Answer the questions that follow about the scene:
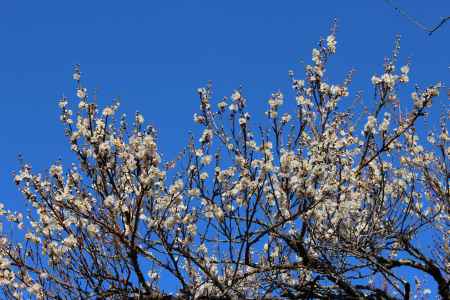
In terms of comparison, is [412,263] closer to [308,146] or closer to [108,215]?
[308,146]

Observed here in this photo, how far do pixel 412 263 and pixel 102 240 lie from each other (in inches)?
152

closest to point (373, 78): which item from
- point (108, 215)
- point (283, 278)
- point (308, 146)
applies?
point (308, 146)

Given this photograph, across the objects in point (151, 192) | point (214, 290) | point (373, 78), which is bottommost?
point (214, 290)

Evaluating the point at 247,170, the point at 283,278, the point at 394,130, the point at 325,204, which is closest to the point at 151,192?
the point at 247,170

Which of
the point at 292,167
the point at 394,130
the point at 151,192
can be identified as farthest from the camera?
the point at 394,130

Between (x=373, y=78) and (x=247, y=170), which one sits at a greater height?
(x=373, y=78)

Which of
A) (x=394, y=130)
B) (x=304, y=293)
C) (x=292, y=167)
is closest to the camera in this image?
(x=292, y=167)

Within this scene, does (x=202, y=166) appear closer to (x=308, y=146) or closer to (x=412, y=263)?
(x=308, y=146)

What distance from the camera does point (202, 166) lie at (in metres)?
6.19

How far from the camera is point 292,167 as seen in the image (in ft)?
21.5

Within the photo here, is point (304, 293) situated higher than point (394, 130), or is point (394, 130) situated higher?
point (394, 130)

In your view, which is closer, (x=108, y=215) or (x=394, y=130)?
(x=108, y=215)

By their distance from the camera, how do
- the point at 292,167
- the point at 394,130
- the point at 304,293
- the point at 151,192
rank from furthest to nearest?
the point at 394,130 → the point at 304,293 → the point at 292,167 → the point at 151,192

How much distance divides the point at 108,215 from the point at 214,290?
5.14 feet
